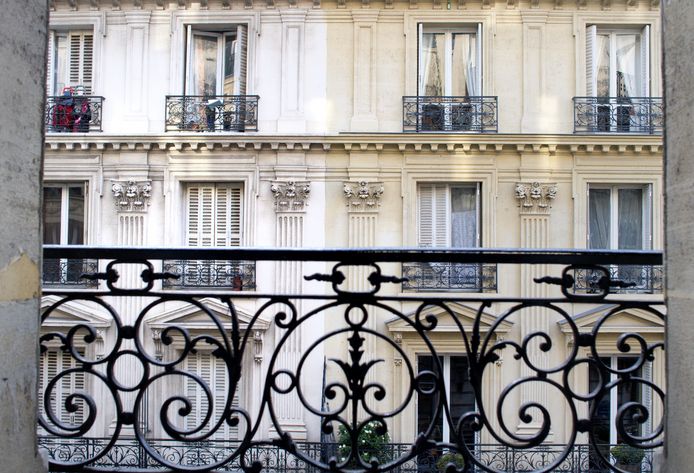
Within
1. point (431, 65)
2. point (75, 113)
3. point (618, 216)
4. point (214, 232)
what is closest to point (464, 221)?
point (618, 216)

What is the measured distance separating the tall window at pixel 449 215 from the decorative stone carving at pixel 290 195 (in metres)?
2.40

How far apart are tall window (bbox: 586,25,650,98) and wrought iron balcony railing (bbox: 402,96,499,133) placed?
223cm

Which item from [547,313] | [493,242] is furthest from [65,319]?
[547,313]

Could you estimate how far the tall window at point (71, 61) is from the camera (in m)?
13.8

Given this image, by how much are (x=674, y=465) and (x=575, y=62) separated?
12659 mm

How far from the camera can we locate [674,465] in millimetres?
1821

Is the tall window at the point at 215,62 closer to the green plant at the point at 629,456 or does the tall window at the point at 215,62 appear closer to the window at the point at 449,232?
the window at the point at 449,232

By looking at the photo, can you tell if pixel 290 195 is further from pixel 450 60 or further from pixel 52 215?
pixel 52 215

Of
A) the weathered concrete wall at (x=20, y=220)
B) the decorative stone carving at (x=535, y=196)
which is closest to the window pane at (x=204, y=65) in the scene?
the decorative stone carving at (x=535, y=196)

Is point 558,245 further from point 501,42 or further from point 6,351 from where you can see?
point 6,351

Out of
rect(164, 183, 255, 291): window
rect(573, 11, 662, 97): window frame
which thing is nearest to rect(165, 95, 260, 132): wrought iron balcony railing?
rect(164, 183, 255, 291): window

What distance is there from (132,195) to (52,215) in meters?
1.85

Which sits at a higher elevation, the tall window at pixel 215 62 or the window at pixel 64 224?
the tall window at pixel 215 62

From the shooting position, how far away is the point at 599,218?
1320cm
